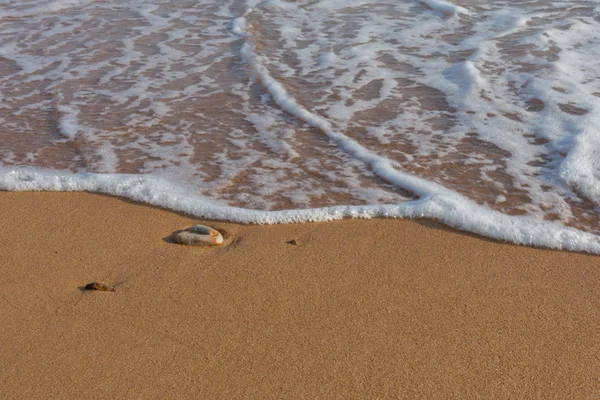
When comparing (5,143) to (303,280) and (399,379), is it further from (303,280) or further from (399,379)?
(399,379)

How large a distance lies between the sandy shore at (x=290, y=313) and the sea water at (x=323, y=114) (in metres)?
0.29

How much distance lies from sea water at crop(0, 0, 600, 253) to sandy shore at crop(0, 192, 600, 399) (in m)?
0.29

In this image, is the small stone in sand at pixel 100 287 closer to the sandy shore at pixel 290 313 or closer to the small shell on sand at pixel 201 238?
the sandy shore at pixel 290 313

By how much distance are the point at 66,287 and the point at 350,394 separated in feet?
4.23

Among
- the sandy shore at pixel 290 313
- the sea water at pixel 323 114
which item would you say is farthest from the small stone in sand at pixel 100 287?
the sea water at pixel 323 114

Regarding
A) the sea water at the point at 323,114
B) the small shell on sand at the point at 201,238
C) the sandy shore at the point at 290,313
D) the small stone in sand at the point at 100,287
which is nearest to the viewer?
the sandy shore at the point at 290,313

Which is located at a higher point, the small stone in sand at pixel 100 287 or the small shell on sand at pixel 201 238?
the small shell on sand at pixel 201 238

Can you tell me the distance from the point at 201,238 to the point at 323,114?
189 cm

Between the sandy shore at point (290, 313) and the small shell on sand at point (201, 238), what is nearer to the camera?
the sandy shore at point (290, 313)

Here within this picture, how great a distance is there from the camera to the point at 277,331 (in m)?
2.41

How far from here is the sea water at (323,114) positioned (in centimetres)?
343

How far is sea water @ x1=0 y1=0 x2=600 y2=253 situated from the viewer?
11.2ft

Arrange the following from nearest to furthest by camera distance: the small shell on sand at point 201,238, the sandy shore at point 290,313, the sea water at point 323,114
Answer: the sandy shore at point 290,313
the small shell on sand at point 201,238
the sea water at point 323,114

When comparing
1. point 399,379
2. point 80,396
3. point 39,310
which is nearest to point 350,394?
point 399,379
